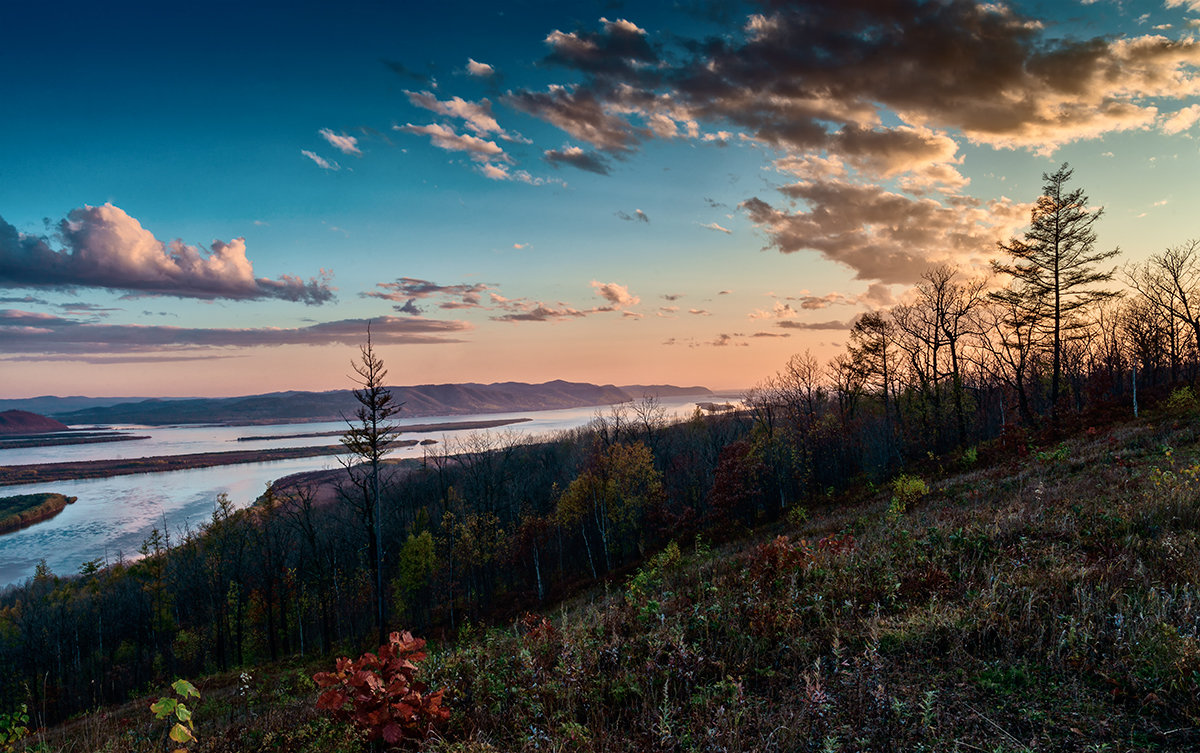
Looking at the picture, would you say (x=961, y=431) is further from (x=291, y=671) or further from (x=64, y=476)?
(x=64, y=476)

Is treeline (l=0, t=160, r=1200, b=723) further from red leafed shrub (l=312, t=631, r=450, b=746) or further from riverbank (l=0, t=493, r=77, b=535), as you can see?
riverbank (l=0, t=493, r=77, b=535)

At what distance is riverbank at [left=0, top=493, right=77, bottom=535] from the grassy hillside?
173 m

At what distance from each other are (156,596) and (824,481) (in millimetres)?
75396

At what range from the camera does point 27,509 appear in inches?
4798

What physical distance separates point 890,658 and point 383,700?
4823 mm

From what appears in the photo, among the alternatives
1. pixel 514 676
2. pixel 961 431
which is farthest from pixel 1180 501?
pixel 961 431

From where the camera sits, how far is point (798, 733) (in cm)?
365

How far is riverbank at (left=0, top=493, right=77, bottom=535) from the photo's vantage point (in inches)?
4542

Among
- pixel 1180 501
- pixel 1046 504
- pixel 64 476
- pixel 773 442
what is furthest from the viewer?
pixel 64 476

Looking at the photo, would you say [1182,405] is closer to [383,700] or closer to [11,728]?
[383,700]

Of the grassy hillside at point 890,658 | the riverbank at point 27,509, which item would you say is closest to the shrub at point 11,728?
the grassy hillside at point 890,658

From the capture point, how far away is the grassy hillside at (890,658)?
354 centimetres

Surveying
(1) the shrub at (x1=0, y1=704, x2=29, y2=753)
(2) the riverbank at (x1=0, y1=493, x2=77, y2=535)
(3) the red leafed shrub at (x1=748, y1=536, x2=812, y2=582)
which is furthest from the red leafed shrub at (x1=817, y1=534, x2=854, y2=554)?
(2) the riverbank at (x1=0, y1=493, x2=77, y2=535)

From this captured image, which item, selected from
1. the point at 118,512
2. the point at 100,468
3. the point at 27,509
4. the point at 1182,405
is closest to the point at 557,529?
the point at 1182,405
